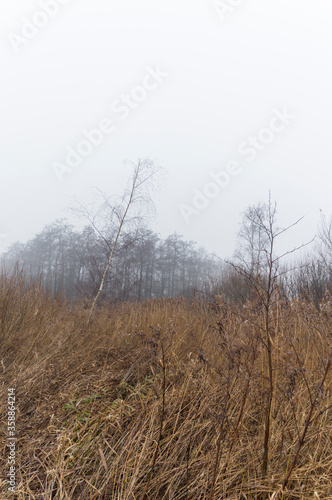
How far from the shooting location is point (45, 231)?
41.0 metres

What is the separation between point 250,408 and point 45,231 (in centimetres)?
4256

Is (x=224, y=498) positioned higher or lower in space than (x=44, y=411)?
lower

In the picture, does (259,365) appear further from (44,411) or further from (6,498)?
(6,498)

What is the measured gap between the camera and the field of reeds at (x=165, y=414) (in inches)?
68.5

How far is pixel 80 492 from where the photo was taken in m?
1.84

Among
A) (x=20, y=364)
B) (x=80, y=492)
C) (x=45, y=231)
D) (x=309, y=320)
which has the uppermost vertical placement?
(x=45, y=231)

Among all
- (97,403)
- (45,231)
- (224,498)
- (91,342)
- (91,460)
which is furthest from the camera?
(45,231)

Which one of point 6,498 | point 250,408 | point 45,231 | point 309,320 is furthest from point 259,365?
point 45,231

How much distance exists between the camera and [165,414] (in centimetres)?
210

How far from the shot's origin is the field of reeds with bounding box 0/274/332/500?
1.74m

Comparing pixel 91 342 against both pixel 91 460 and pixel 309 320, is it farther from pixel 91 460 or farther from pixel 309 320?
pixel 309 320

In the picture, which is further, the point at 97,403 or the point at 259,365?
the point at 259,365

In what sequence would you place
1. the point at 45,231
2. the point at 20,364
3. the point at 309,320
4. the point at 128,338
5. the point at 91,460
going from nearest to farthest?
the point at 91,460, the point at 20,364, the point at 309,320, the point at 128,338, the point at 45,231

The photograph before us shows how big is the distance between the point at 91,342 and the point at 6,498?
2847 millimetres
